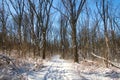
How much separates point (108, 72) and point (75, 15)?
872 cm

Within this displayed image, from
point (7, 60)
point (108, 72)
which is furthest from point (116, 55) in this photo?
point (7, 60)

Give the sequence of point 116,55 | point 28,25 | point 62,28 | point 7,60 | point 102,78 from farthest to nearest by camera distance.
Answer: point 62,28, point 116,55, point 28,25, point 7,60, point 102,78

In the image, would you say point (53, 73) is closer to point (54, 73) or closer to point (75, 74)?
point (54, 73)

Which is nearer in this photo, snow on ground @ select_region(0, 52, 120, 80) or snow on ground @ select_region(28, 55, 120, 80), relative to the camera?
snow on ground @ select_region(0, 52, 120, 80)

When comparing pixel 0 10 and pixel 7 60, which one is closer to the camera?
pixel 7 60

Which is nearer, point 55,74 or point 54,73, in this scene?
point 55,74

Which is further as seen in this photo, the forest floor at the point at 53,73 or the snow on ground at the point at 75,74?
the snow on ground at the point at 75,74

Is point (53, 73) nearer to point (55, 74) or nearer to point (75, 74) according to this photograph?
point (55, 74)

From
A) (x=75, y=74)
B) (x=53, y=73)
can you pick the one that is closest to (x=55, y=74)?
(x=53, y=73)

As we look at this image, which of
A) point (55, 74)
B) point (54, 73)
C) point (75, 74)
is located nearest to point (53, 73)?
point (54, 73)

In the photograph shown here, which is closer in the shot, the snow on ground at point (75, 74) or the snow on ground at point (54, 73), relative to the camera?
the snow on ground at point (54, 73)

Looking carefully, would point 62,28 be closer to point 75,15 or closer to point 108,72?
point 75,15

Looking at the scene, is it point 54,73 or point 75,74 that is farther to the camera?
point 54,73

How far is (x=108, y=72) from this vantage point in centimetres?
1124
